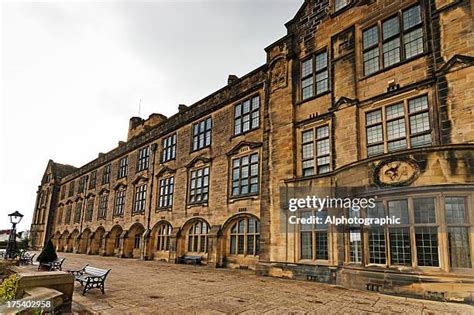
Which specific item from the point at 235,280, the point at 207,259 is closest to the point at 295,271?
the point at 235,280

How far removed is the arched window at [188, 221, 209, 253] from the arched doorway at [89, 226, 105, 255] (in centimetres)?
1545

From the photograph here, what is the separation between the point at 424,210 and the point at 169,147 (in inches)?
765

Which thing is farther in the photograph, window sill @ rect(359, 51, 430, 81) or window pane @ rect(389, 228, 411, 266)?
window sill @ rect(359, 51, 430, 81)

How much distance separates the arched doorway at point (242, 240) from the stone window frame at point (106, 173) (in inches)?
815

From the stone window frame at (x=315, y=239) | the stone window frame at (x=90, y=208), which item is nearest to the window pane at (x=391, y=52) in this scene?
the stone window frame at (x=315, y=239)

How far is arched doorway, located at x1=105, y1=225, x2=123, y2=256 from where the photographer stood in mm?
29672

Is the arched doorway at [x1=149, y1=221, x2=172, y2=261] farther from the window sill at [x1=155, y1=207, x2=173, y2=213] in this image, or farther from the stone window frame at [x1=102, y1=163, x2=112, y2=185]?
the stone window frame at [x1=102, y1=163, x2=112, y2=185]

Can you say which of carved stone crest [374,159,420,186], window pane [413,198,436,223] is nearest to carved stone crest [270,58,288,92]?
carved stone crest [374,159,420,186]

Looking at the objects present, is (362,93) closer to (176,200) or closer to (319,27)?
(319,27)

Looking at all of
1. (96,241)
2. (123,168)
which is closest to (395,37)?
(123,168)

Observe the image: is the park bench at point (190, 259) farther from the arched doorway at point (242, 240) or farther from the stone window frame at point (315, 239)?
the stone window frame at point (315, 239)

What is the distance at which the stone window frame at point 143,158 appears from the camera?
2770 centimetres

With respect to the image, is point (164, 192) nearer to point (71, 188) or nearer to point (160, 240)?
point (160, 240)

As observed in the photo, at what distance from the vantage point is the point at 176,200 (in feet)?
73.9
